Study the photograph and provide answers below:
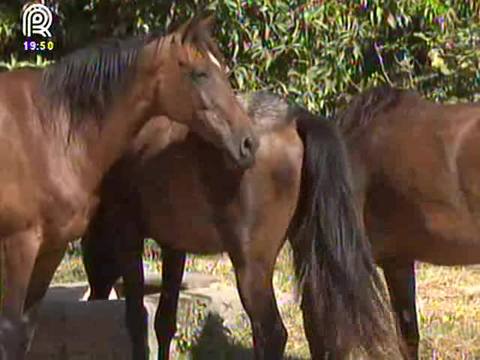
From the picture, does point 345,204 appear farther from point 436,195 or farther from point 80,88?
point 80,88

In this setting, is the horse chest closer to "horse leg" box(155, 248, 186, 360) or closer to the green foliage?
"horse leg" box(155, 248, 186, 360)

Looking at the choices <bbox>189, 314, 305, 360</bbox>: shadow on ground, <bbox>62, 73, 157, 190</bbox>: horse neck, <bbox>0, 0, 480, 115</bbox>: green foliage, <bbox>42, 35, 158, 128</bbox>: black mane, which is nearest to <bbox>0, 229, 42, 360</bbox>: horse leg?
<bbox>62, 73, 157, 190</bbox>: horse neck

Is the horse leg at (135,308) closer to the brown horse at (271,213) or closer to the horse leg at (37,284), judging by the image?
the brown horse at (271,213)

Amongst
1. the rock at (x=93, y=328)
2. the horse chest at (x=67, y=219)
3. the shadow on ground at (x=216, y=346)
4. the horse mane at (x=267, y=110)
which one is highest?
the horse mane at (x=267, y=110)

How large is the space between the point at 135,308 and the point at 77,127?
1020 millimetres

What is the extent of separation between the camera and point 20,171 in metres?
4.75

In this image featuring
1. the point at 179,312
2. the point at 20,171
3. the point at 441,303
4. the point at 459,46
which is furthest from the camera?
the point at 459,46

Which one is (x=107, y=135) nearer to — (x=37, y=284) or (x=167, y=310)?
(x=37, y=284)

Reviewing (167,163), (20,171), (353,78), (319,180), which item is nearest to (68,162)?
(20,171)

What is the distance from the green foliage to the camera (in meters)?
8.28

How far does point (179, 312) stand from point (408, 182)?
4.51 feet

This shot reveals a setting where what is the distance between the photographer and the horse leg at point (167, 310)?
568 centimetres

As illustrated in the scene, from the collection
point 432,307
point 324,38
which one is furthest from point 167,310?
point 324,38

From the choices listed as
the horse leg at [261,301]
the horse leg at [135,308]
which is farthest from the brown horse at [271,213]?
the horse leg at [135,308]
